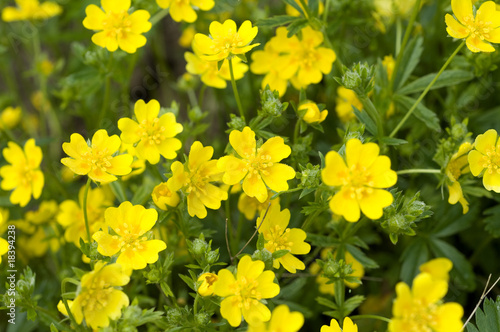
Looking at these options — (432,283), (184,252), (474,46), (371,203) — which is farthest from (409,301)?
(184,252)

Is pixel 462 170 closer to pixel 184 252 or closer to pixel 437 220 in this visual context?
pixel 437 220

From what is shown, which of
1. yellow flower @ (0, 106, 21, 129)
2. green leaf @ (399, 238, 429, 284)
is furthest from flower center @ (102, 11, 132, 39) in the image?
green leaf @ (399, 238, 429, 284)

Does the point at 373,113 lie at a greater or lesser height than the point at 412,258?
greater

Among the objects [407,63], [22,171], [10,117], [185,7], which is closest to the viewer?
[185,7]

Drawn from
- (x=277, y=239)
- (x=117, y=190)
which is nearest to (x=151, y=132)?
(x=117, y=190)

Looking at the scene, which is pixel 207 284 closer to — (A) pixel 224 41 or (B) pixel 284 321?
(B) pixel 284 321

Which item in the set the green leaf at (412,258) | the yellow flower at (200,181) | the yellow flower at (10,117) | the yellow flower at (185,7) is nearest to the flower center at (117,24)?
the yellow flower at (185,7)
